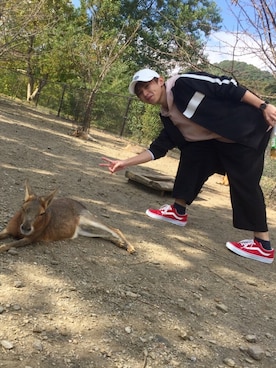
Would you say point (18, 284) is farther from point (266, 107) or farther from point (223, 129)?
point (266, 107)

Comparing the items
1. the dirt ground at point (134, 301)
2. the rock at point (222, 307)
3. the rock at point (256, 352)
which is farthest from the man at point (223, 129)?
the rock at point (256, 352)

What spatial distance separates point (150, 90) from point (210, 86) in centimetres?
50

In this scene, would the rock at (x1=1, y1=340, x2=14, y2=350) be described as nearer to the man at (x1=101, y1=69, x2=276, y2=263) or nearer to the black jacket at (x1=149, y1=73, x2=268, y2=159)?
the man at (x1=101, y1=69, x2=276, y2=263)

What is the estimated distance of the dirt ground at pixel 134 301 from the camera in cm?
206

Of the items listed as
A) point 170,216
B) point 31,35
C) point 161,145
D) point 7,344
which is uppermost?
point 31,35

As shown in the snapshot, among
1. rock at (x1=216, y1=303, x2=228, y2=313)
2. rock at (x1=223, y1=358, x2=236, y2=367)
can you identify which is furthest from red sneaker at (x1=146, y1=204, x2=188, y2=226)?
rock at (x1=223, y1=358, x2=236, y2=367)

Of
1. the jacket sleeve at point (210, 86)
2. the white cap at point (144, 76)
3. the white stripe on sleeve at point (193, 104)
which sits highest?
the jacket sleeve at point (210, 86)

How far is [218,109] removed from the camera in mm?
3572

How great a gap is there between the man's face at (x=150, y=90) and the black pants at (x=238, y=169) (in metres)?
0.72

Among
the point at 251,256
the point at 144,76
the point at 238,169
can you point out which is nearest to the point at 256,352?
the point at 251,256

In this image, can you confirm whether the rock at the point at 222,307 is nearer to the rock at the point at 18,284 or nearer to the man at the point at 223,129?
the man at the point at 223,129

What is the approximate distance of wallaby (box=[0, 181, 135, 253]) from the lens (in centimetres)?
292

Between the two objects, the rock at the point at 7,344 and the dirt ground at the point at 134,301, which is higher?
the dirt ground at the point at 134,301

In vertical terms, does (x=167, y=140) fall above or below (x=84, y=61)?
below
